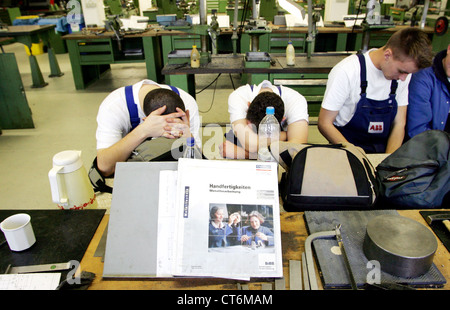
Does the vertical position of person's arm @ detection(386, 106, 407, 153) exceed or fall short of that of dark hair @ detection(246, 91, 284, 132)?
it falls short

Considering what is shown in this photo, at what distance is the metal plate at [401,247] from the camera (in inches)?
28.2

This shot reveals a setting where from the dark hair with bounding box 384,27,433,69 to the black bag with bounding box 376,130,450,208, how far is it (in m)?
0.66


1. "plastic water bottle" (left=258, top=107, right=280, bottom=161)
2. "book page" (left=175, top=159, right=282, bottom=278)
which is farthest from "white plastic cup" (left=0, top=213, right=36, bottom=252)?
"plastic water bottle" (left=258, top=107, right=280, bottom=161)

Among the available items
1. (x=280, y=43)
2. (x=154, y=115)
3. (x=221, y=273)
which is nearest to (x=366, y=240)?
(x=221, y=273)

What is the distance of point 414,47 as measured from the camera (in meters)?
1.57

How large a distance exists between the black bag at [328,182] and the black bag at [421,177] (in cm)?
10

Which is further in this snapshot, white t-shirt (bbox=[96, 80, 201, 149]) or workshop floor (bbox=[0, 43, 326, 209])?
workshop floor (bbox=[0, 43, 326, 209])

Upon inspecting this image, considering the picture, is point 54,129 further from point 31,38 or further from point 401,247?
point 401,247

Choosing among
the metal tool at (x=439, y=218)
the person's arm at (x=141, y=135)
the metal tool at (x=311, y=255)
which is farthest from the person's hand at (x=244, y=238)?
the person's arm at (x=141, y=135)

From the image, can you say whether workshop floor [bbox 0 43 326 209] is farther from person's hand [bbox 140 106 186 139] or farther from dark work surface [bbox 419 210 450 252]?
dark work surface [bbox 419 210 450 252]

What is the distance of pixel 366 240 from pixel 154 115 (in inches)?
35.0

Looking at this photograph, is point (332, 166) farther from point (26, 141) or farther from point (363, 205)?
point (26, 141)

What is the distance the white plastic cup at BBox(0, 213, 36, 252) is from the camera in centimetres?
83

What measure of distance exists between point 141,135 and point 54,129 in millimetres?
2462
